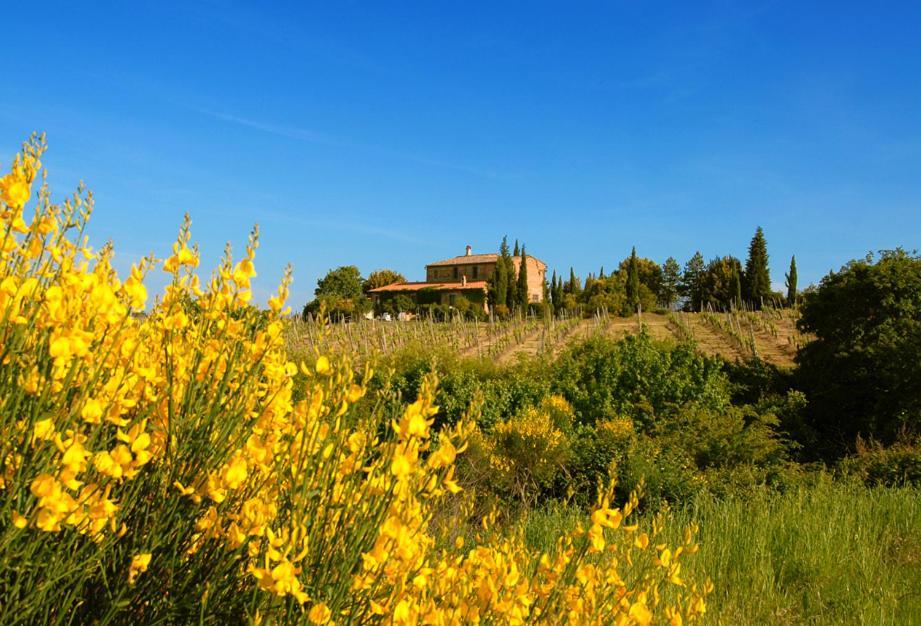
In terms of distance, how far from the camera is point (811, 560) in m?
→ 4.90

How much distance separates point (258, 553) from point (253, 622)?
0.19 m

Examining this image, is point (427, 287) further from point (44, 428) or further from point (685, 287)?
point (44, 428)

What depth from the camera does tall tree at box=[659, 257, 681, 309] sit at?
59.1m

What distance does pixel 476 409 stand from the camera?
1907mm

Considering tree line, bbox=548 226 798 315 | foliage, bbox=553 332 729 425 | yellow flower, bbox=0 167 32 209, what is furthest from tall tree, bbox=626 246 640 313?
yellow flower, bbox=0 167 32 209

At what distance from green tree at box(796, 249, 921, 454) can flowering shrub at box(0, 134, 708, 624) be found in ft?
39.5

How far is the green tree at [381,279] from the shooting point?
68125mm

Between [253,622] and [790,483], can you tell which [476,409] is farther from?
[790,483]

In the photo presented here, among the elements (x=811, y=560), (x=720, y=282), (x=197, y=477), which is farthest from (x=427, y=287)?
(x=197, y=477)

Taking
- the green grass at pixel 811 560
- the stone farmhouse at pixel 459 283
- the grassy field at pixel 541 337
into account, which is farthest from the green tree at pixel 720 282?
the green grass at pixel 811 560

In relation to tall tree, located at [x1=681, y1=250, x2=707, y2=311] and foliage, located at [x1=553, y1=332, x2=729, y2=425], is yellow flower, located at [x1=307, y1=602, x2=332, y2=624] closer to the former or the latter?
foliage, located at [x1=553, y1=332, x2=729, y2=425]

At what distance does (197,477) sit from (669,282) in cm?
6139

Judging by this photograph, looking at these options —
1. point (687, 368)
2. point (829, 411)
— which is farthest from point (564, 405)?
point (829, 411)

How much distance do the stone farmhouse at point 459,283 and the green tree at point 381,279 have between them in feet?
8.87
